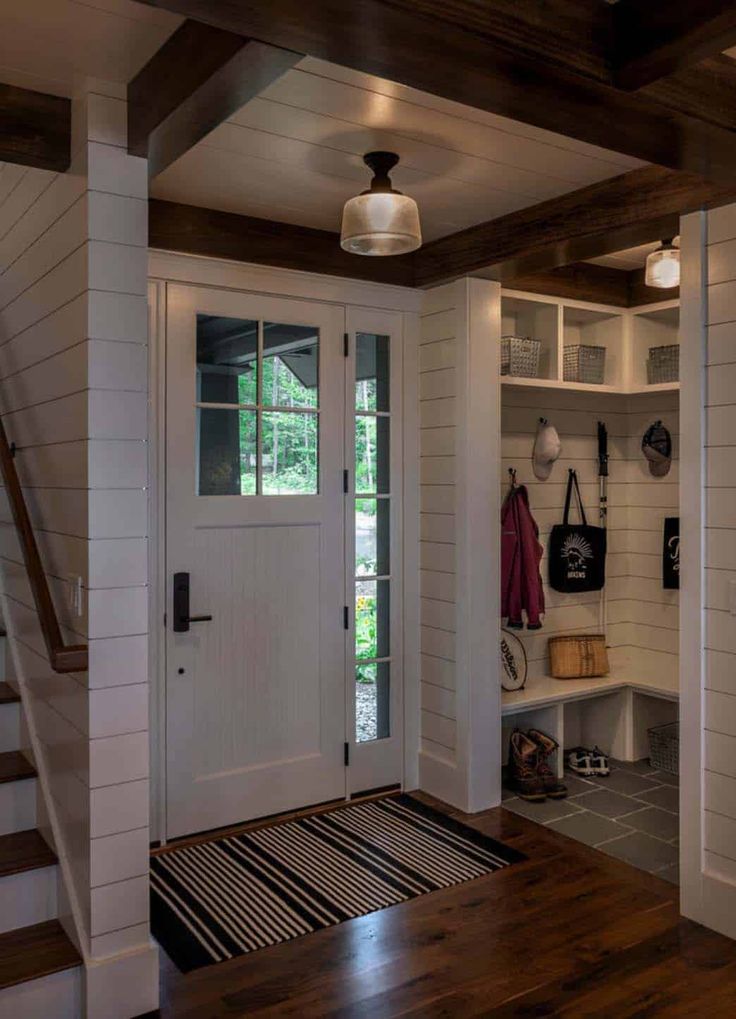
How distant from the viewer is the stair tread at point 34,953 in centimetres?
220

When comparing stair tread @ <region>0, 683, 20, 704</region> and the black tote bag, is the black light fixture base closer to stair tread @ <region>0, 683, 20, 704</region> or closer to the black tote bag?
stair tread @ <region>0, 683, 20, 704</region>

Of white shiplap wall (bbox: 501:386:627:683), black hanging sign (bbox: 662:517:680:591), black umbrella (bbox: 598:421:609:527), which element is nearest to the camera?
white shiplap wall (bbox: 501:386:627:683)

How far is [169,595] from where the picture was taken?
11.3 feet

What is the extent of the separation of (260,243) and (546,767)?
8.82ft

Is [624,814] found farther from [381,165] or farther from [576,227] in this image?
[381,165]

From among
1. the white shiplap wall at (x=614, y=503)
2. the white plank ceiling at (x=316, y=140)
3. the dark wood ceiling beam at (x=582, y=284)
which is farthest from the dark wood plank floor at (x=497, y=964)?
the dark wood ceiling beam at (x=582, y=284)

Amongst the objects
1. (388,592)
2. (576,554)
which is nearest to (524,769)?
(388,592)

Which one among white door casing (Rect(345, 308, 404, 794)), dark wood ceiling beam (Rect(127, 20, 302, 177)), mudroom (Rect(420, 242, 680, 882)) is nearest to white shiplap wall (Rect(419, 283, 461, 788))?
mudroom (Rect(420, 242, 680, 882))

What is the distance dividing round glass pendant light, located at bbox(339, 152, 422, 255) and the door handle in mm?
1482

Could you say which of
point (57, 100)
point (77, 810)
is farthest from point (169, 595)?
point (57, 100)

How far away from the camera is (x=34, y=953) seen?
7.52ft

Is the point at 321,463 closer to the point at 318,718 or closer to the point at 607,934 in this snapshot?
the point at 318,718

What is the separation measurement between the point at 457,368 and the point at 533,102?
198 centimetres

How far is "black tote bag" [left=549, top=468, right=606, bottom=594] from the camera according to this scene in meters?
4.54
